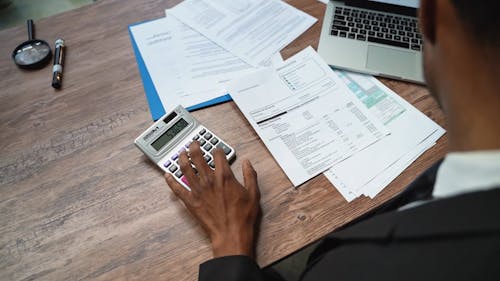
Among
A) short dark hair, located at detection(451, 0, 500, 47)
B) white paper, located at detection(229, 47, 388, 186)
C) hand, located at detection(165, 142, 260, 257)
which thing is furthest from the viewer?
white paper, located at detection(229, 47, 388, 186)

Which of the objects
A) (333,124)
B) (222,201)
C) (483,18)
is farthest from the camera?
(333,124)

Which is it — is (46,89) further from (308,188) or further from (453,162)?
(453,162)

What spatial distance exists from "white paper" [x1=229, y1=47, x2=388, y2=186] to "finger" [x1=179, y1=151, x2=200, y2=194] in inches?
6.7

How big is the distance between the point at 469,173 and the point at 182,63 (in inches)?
26.9

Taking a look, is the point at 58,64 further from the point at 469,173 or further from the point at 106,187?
the point at 469,173

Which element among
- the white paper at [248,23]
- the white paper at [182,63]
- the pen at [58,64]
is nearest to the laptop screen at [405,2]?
the white paper at [248,23]

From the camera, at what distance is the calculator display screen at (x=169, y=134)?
76cm

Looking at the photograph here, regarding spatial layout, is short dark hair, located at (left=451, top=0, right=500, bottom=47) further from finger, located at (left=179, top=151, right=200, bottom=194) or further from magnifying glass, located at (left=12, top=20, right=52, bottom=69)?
magnifying glass, located at (left=12, top=20, right=52, bottom=69)

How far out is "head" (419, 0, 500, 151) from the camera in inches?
15.9

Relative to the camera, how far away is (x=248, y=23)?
979mm

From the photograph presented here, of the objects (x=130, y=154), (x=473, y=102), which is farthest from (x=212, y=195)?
(x=473, y=102)

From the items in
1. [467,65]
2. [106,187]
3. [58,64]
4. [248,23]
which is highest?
[467,65]

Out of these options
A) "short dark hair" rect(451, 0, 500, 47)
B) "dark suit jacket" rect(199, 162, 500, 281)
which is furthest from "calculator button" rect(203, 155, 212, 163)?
"short dark hair" rect(451, 0, 500, 47)

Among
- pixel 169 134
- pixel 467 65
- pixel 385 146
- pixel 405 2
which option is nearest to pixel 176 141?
pixel 169 134
